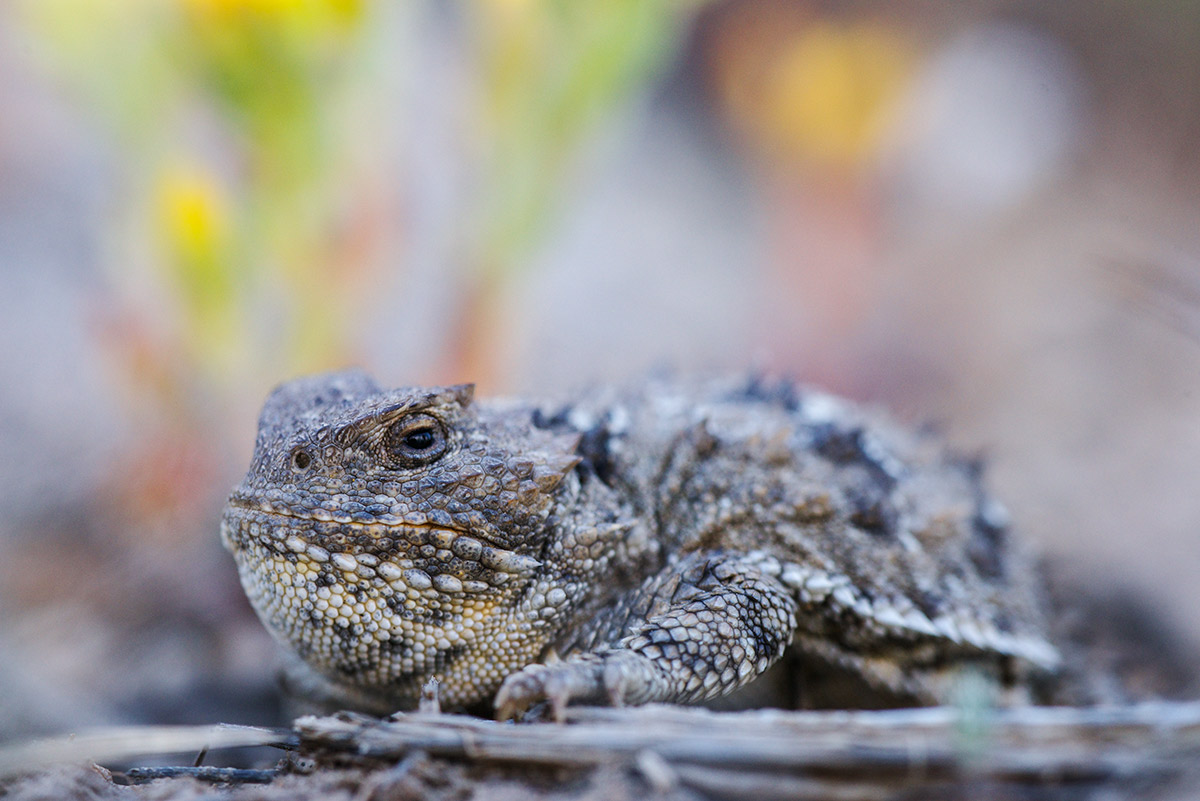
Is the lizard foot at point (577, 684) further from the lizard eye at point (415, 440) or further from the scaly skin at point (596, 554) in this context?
the lizard eye at point (415, 440)

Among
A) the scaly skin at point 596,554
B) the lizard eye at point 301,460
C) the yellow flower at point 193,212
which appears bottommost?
the scaly skin at point 596,554

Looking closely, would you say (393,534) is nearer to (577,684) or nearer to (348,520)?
(348,520)

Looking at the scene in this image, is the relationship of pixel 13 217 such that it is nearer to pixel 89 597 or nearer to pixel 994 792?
pixel 89 597

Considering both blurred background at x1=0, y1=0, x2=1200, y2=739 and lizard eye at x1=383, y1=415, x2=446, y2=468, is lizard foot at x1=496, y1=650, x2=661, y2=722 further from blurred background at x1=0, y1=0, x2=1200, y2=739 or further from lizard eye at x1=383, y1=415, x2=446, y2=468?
blurred background at x1=0, y1=0, x2=1200, y2=739

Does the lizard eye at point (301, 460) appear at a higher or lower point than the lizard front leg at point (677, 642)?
higher

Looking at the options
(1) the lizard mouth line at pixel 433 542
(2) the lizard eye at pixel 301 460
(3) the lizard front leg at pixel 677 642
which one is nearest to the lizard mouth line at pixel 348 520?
(1) the lizard mouth line at pixel 433 542

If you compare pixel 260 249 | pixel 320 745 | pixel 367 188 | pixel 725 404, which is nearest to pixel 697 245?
pixel 367 188

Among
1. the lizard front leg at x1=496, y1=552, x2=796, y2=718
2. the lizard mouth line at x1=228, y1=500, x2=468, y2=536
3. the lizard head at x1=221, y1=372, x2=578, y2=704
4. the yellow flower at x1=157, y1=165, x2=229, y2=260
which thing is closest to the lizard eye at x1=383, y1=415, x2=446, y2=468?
the lizard head at x1=221, y1=372, x2=578, y2=704

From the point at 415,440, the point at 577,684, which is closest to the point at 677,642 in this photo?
the point at 577,684

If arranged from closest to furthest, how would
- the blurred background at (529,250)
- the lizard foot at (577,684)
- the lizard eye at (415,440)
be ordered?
the lizard foot at (577,684) → the lizard eye at (415,440) → the blurred background at (529,250)
